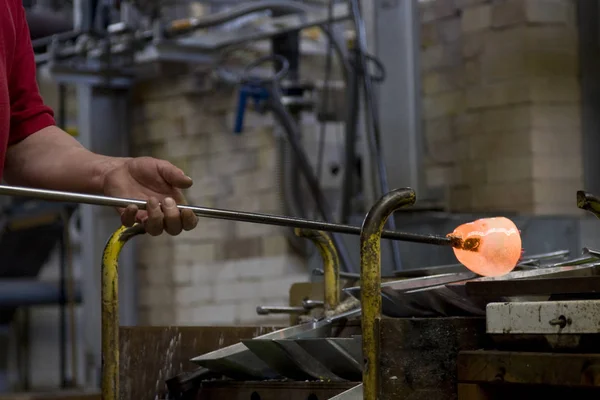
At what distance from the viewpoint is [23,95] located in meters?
1.75

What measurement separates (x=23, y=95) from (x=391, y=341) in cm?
84

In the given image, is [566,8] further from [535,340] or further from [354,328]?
[535,340]

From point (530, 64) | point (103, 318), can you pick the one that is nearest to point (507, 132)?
point (530, 64)

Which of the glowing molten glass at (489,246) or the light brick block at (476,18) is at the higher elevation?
the light brick block at (476,18)

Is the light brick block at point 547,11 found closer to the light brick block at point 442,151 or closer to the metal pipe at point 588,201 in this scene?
the light brick block at point 442,151

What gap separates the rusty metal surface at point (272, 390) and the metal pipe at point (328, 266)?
238mm

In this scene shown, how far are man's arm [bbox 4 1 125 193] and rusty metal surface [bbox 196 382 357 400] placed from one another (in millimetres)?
340

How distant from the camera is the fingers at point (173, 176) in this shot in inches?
55.7

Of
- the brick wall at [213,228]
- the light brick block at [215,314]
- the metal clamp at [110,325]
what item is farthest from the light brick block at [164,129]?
the metal clamp at [110,325]

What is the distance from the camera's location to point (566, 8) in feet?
11.9

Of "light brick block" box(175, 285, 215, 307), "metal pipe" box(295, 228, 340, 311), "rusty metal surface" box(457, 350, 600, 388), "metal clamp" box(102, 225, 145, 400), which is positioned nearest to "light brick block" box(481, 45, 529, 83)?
"light brick block" box(175, 285, 215, 307)

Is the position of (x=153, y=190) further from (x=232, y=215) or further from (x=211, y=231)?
(x=211, y=231)

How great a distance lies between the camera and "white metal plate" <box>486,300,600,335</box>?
3.61ft

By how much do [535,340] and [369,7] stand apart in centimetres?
251
